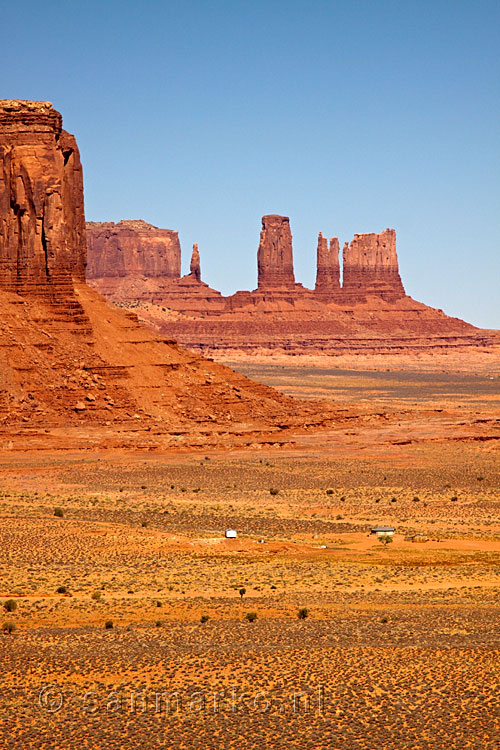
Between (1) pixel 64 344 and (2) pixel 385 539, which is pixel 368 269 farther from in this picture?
(2) pixel 385 539

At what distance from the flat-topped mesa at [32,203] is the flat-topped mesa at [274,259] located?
130776mm

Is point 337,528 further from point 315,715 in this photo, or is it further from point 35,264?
point 35,264

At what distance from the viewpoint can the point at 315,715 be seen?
51.2ft

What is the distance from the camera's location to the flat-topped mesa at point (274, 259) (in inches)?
7357

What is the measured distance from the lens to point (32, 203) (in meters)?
55.6

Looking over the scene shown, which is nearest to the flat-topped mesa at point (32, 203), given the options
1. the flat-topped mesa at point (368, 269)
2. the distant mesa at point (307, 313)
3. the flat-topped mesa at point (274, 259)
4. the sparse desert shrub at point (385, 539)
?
the sparse desert shrub at point (385, 539)

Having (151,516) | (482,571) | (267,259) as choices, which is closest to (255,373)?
(267,259)

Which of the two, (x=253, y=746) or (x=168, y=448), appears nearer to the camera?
(x=253, y=746)

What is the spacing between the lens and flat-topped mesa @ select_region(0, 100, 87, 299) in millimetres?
55281

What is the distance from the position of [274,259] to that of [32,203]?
13266 cm

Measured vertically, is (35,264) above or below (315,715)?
above

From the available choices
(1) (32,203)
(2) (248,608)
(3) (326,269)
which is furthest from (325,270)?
(2) (248,608)

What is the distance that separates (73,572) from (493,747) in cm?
1247

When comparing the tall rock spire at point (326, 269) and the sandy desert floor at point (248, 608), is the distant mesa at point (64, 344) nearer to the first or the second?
the sandy desert floor at point (248, 608)
